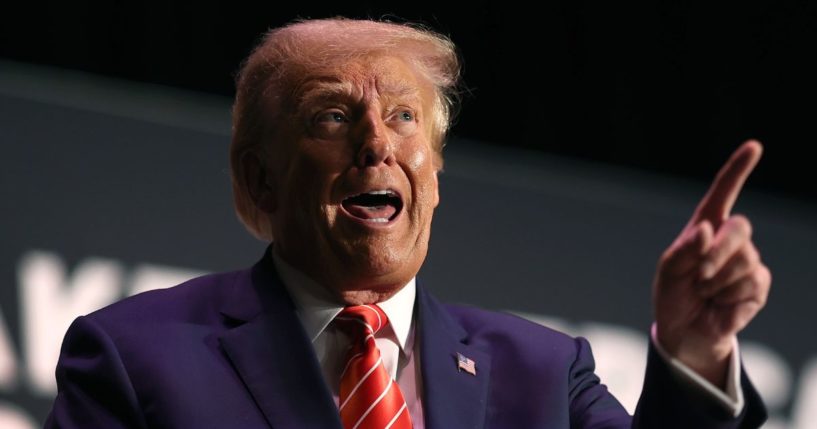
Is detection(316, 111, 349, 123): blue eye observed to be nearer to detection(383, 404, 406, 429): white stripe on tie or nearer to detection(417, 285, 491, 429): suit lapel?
detection(417, 285, 491, 429): suit lapel

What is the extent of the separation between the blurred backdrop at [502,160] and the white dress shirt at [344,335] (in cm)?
85

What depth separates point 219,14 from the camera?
3064 millimetres

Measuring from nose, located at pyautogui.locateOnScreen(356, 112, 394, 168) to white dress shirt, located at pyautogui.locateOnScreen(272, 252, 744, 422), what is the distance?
0.18 metres

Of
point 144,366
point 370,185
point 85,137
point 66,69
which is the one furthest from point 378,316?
point 66,69

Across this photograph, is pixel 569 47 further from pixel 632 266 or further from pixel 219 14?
pixel 219 14

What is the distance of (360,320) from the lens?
5.61 ft

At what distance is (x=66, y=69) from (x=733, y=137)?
5.73ft

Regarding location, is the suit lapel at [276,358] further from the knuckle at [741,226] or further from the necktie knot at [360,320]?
the knuckle at [741,226]

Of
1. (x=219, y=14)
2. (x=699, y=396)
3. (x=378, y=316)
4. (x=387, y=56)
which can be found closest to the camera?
(x=699, y=396)

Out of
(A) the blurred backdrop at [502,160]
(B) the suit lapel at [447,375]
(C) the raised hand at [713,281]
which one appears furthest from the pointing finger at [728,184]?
(A) the blurred backdrop at [502,160]

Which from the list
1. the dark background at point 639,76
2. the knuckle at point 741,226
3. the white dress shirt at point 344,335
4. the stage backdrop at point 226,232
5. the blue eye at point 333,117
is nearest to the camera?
the knuckle at point 741,226

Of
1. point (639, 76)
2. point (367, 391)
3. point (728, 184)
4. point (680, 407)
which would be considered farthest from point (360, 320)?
point (639, 76)

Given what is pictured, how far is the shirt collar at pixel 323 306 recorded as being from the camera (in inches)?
68.0

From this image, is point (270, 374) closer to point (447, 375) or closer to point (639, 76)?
point (447, 375)
